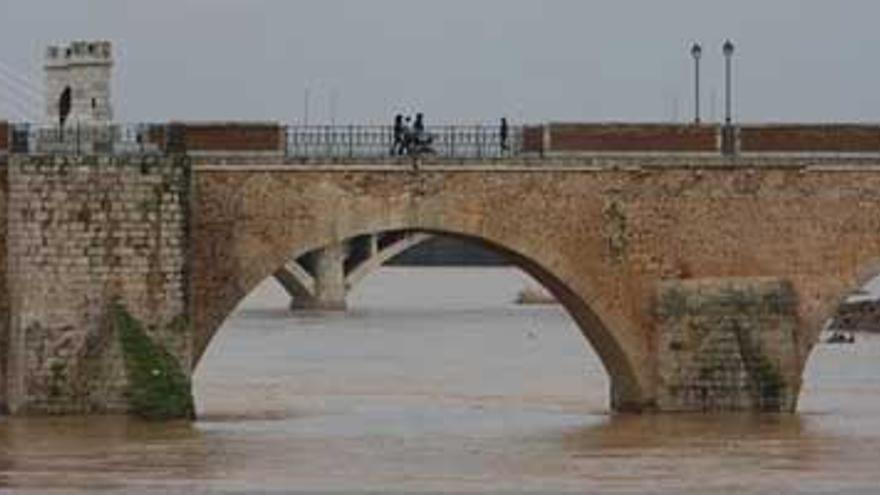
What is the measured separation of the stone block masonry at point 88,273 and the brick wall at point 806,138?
805cm

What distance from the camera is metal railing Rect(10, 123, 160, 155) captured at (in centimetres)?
4128

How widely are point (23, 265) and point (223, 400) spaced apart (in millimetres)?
7469

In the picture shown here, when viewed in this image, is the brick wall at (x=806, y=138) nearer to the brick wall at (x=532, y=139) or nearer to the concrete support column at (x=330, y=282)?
the brick wall at (x=532, y=139)

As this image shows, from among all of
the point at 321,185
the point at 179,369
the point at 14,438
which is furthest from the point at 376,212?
the point at 14,438

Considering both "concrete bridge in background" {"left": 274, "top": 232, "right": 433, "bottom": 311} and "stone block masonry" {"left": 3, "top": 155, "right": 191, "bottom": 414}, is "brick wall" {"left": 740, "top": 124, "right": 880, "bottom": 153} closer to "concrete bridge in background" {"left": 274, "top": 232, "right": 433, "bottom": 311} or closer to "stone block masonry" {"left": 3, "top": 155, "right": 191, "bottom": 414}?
"stone block masonry" {"left": 3, "top": 155, "right": 191, "bottom": 414}

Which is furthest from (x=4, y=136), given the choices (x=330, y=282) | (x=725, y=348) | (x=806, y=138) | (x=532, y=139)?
(x=330, y=282)

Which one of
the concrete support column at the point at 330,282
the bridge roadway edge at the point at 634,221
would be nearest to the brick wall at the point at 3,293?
the bridge roadway edge at the point at 634,221

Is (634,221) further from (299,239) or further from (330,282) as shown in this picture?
(330,282)

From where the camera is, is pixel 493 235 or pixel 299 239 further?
pixel 493 235

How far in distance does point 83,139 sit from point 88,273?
2121 mm

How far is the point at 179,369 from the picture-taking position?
40938mm

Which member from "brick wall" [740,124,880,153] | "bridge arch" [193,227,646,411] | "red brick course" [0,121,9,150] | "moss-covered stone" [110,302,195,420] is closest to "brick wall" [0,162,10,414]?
"red brick course" [0,121,9,150]

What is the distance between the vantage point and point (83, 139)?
4178 centimetres

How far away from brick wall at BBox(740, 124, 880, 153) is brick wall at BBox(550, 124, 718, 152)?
65 centimetres
